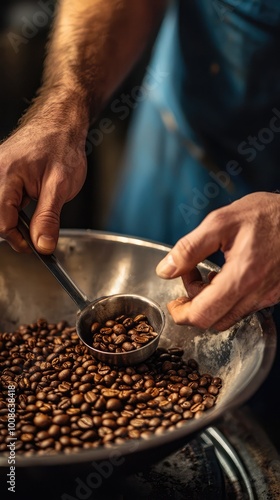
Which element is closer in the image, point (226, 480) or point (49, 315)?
point (226, 480)

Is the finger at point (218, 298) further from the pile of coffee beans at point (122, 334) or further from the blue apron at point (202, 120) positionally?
the blue apron at point (202, 120)

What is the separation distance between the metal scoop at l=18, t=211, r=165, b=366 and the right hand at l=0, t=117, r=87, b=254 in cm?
3

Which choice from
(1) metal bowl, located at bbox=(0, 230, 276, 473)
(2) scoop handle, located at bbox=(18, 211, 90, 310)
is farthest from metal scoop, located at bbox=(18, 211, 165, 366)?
(1) metal bowl, located at bbox=(0, 230, 276, 473)

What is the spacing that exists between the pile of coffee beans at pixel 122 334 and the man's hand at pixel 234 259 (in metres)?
0.17

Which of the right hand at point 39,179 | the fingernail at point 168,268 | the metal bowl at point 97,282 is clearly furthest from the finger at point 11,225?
the fingernail at point 168,268

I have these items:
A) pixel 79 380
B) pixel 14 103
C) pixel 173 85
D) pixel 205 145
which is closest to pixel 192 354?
pixel 79 380

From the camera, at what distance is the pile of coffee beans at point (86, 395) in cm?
109

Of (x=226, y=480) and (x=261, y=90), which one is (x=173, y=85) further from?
(x=226, y=480)

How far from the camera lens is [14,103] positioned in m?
2.94

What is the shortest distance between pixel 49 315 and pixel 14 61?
1828mm

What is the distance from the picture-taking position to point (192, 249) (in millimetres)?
1051

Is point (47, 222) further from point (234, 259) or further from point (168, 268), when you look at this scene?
point (234, 259)

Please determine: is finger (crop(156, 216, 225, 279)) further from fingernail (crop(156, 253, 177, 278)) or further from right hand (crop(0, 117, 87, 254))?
right hand (crop(0, 117, 87, 254))

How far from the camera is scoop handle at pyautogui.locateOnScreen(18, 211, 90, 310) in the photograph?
49.9 inches
